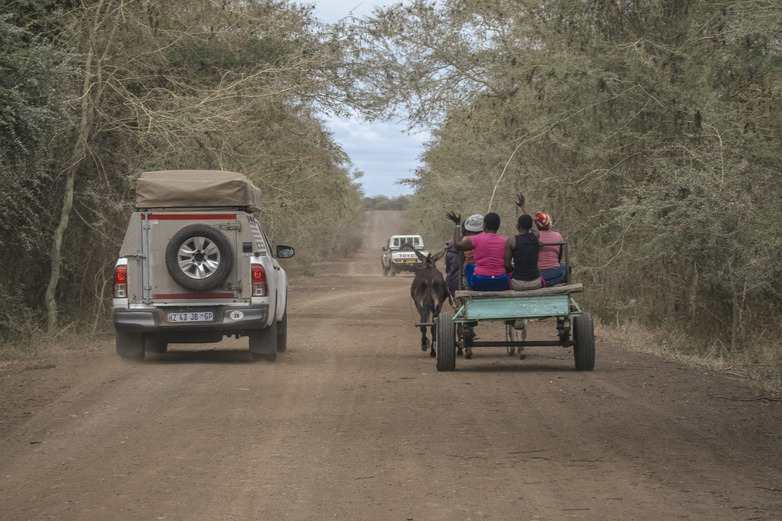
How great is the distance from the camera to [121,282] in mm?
13367

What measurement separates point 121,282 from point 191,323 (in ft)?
3.48

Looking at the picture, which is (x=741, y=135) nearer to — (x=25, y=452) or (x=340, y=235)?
(x=25, y=452)

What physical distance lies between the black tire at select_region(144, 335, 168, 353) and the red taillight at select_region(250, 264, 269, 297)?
6.87ft

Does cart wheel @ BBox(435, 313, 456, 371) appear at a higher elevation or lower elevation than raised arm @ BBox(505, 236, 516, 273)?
lower

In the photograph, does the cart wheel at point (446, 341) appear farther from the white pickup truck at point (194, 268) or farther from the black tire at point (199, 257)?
the black tire at point (199, 257)

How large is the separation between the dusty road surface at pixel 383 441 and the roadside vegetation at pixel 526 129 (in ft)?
12.8

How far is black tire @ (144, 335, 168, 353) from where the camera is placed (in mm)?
14820

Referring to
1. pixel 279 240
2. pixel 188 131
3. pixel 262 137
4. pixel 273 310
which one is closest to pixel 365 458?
pixel 273 310

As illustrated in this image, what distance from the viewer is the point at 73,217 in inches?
765

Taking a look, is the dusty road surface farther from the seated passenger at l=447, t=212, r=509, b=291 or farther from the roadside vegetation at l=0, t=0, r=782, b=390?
the roadside vegetation at l=0, t=0, r=782, b=390

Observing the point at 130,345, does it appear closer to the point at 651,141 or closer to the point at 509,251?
the point at 509,251

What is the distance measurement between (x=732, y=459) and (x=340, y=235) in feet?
243

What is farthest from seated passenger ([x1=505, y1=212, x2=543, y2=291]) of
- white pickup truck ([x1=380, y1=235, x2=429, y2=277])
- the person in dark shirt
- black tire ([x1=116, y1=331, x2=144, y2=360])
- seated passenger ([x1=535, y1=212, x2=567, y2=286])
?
white pickup truck ([x1=380, y1=235, x2=429, y2=277])

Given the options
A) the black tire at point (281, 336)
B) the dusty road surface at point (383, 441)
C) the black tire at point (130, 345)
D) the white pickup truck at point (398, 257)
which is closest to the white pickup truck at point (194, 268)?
the black tire at point (130, 345)
